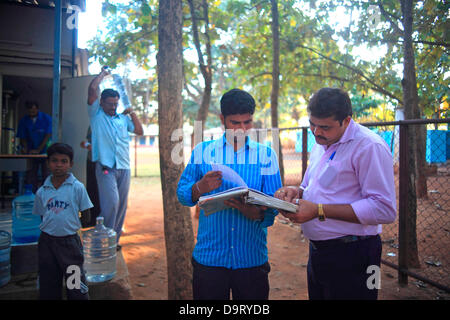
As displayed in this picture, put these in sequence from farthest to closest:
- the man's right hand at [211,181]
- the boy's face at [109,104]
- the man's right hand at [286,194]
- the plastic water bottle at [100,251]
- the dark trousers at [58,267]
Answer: the boy's face at [109,104], the plastic water bottle at [100,251], the dark trousers at [58,267], the man's right hand at [286,194], the man's right hand at [211,181]

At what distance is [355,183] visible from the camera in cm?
183

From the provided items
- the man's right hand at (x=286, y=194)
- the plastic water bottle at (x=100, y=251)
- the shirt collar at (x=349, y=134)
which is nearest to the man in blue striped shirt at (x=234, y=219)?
the man's right hand at (x=286, y=194)

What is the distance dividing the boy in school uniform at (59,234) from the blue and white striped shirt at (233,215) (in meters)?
1.50

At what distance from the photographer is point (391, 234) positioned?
6.62 m

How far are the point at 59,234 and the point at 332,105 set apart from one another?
2500 millimetres

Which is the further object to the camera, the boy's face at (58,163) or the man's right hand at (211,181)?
the boy's face at (58,163)

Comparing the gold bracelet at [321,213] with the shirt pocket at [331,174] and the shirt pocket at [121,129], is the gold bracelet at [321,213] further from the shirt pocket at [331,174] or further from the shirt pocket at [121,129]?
the shirt pocket at [121,129]

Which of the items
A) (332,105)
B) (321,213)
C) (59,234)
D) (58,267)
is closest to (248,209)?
(321,213)

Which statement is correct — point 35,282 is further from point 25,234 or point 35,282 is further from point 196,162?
point 196,162

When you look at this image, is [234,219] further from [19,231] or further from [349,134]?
[19,231]

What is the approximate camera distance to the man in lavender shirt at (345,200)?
1711mm

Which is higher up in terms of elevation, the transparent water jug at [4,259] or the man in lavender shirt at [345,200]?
the man in lavender shirt at [345,200]
